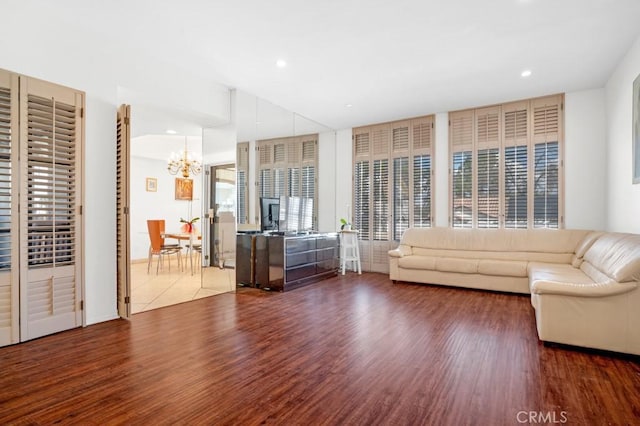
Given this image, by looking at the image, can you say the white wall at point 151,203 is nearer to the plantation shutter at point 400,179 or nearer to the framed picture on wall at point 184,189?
the framed picture on wall at point 184,189

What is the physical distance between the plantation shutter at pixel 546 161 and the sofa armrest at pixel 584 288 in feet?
9.22

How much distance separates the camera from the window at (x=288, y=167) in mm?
5852

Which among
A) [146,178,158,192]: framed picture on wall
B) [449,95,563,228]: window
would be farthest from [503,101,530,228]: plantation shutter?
[146,178,158,192]: framed picture on wall

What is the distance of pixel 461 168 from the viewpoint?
19.6 feet

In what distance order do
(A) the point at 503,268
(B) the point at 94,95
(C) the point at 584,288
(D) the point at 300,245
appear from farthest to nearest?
(D) the point at 300,245, (A) the point at 503,268, (B) the point at 94,95, (C) the point at 584,288

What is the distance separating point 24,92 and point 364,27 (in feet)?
10.4

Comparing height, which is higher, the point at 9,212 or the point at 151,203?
the point at 151,203

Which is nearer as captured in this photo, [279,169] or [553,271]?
[553,271]

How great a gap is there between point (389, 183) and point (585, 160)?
305cm

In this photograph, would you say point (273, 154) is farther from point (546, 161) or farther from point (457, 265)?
point (546, 161)

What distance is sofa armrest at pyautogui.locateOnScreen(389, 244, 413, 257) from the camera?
5730 mm

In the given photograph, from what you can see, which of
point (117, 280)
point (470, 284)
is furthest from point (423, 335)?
point (117, 280)
